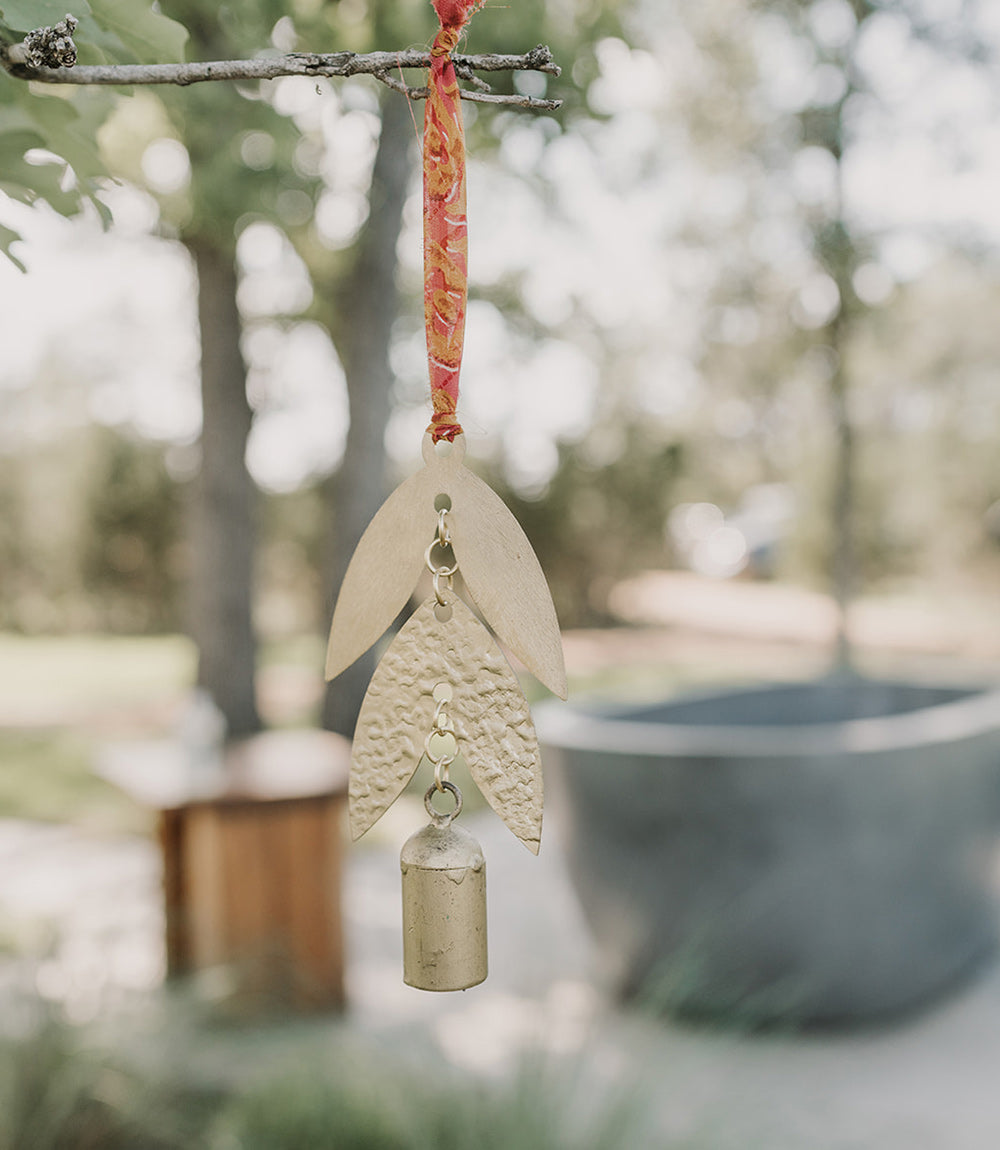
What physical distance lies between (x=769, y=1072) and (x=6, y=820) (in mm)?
4573

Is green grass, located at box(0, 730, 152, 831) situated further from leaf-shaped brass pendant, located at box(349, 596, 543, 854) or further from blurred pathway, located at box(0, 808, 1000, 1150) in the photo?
leaf-shaped brass pendant, located at box(349, 596, 543, 854)

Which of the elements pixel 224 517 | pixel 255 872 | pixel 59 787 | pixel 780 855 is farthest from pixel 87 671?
pixel 780 855

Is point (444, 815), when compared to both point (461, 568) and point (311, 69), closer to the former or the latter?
point (461, 568)

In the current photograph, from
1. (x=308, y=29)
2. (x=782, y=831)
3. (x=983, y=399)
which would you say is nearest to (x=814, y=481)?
(x=983, y=399)

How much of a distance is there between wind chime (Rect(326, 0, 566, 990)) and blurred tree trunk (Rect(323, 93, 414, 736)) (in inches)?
181

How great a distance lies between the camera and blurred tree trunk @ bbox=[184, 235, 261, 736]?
17.4 ft

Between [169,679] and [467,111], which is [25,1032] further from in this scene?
[169,679]

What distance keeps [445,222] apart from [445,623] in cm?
27

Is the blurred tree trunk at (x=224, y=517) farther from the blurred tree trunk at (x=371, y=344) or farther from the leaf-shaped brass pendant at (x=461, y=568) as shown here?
the leaf-shaped brass pendant at (x=461, y=568)

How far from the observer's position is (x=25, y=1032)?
6.96 feet

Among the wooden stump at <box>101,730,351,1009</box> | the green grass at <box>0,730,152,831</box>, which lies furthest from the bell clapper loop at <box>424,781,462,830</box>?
the green grass at <box>0,730,152,831</box>

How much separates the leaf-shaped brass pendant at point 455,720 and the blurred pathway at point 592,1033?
1.31 m

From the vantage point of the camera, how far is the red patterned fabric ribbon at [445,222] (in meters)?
0.71

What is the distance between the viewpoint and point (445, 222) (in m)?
0.73
